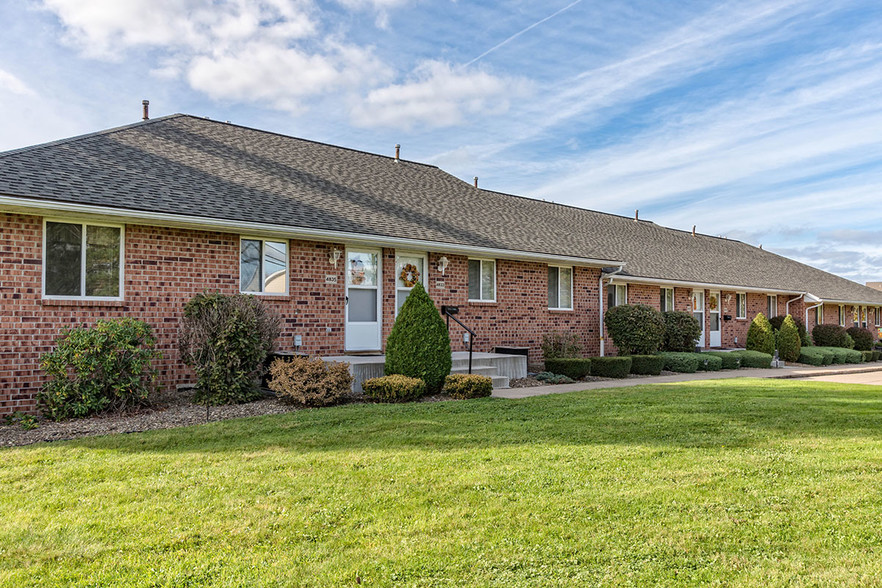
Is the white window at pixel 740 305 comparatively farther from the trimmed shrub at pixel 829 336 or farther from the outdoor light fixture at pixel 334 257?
the outdoor light fixture at pixel 334 257

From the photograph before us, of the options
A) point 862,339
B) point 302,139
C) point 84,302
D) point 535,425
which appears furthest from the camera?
point 862,339

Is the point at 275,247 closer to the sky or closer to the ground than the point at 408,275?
closer to the sky

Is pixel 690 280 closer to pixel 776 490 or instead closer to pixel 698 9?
pixel 698 9

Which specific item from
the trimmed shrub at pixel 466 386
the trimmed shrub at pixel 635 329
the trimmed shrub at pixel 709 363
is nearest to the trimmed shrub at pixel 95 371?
the trimmed shrub at pixel 466 386

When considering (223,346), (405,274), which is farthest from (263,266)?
(405,274)

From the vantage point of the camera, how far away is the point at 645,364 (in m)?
15.2

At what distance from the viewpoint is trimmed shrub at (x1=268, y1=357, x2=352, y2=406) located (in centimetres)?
852

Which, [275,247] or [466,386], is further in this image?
[275,247]

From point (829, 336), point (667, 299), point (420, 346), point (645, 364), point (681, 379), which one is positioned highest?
point (667, 299)

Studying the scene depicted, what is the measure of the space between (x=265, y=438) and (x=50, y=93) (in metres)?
11.4

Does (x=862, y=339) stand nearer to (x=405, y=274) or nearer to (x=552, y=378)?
(x=552, y=378)

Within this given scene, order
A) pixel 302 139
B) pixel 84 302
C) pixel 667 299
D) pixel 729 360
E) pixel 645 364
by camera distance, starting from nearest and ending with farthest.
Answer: pixel 84 302
pixel 645 364
pixel 302 139
pixel 729 360
pixel 667 299

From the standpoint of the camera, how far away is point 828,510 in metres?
4.18

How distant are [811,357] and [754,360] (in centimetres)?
421
